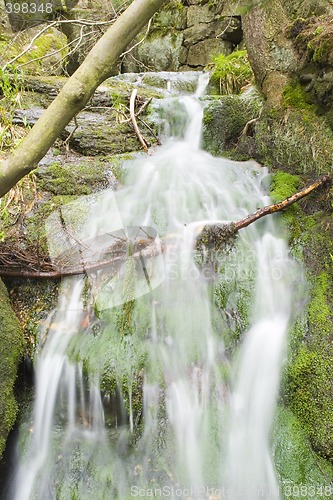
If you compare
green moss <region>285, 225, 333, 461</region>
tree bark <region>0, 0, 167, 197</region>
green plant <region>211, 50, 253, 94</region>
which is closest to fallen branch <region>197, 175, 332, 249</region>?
green moss <region>285, 225, 333, 461</region>

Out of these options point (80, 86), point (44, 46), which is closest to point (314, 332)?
point (80, 86)

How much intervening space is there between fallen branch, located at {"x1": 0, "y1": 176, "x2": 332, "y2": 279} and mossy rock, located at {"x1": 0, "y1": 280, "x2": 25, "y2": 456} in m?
0.23

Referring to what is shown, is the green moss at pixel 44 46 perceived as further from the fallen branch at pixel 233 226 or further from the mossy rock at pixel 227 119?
the fallen branch at pixel 233 226

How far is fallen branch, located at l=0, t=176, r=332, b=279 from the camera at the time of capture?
308cm

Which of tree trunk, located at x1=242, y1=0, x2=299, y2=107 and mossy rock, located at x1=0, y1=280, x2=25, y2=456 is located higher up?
tree trunk, located at x1=242, y1=0, x2=299, y2=107

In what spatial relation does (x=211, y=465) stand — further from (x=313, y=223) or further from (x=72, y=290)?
(x=313, y=223)

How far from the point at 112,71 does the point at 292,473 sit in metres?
2.40

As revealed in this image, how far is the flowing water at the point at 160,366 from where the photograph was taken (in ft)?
7.43

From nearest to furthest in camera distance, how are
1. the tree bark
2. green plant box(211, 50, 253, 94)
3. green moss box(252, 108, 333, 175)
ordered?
the tree bark < green moss box(252, 108, 333, 175) < green plant box(211, 50, 253, 94)

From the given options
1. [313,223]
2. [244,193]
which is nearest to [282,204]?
[313,223]

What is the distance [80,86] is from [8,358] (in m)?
2.05

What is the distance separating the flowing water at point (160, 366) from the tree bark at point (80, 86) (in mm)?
1650

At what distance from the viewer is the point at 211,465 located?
2264 mm

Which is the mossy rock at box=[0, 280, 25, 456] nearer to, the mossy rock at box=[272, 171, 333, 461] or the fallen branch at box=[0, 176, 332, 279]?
the fallen branch at box=[0, 176, 332, 279]
